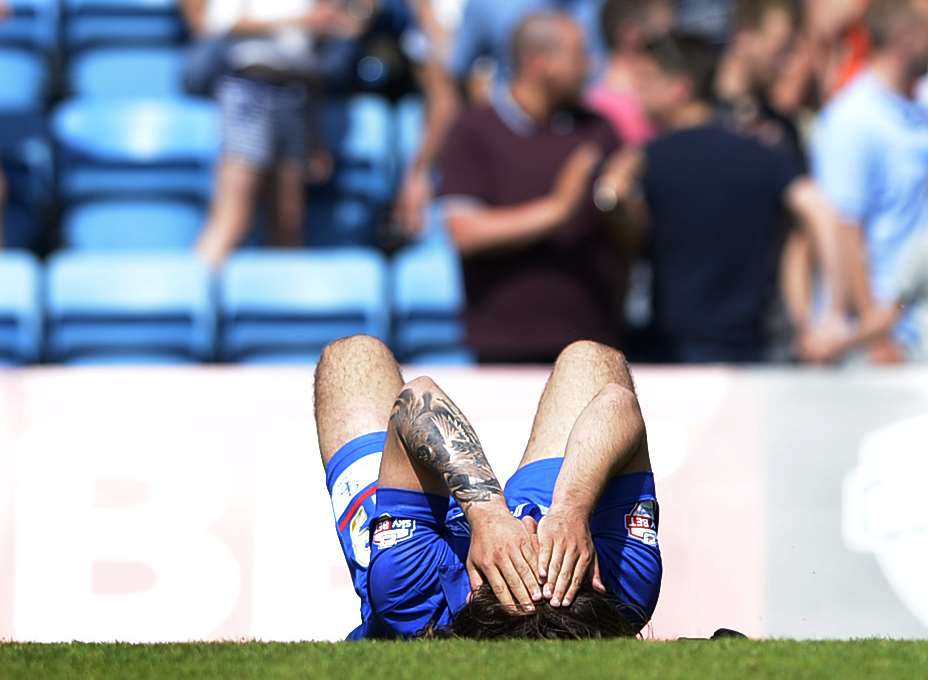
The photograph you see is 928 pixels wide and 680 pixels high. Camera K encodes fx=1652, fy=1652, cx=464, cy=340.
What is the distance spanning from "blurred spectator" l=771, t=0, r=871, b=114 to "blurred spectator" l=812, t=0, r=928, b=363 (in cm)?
78

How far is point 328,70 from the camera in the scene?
8203 millimetres

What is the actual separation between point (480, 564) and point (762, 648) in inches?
24.9

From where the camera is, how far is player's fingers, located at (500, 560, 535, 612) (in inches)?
141

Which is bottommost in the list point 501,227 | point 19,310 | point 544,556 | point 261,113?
point 19,310

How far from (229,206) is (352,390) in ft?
10.5

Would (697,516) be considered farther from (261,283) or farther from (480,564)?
(261,283)

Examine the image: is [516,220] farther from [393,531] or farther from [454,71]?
[393,531]

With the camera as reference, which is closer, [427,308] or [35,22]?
[427,308]

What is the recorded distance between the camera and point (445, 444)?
3.81 meters

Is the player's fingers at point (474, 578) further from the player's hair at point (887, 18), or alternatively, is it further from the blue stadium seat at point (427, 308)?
the player's hair at point (887, 18)

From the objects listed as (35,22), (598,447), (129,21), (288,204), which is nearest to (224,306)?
(288,204)

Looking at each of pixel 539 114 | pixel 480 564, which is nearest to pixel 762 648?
pixel 480 564

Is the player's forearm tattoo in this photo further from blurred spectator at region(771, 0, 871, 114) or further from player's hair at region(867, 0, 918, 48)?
blurred spectator at region(771, 0, 871, 114)

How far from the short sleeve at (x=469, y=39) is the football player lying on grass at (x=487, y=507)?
365 centimetres
